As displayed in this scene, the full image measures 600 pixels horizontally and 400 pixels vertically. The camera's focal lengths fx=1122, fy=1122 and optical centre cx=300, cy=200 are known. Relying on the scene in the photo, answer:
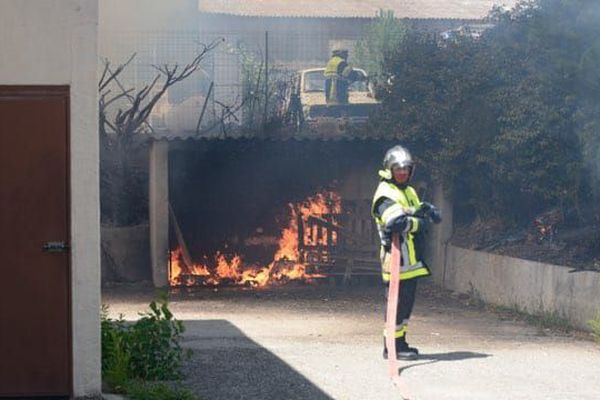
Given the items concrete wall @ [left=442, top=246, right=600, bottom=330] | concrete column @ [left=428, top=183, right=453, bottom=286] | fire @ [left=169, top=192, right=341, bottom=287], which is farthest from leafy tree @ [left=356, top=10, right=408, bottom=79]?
concrete wall @ [left=442, top=246, right=600, bottom=330]

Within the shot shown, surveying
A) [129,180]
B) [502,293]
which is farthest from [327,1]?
[502,293]

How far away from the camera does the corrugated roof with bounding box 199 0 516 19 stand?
125 ft

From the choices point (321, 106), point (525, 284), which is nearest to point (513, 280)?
point (525, 284)

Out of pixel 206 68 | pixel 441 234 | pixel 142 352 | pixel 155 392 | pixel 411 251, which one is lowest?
pixel 155 392

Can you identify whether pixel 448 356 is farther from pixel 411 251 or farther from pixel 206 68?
pixel 206 68

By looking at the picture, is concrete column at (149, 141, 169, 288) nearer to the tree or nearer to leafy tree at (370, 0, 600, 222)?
the tree

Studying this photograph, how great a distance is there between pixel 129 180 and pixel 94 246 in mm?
10188

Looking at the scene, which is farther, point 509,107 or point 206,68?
point 206,68

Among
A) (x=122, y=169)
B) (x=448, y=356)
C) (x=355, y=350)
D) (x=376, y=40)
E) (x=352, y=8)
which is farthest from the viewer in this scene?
(x=352, y=8)

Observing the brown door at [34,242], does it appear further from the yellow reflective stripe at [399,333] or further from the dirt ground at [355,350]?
the yellow reflective stripe at [399,333]

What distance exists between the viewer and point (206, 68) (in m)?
22.5

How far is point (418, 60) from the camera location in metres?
17.3

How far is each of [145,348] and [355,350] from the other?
261 centimetres

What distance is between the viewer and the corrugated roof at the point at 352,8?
3825 cm
